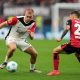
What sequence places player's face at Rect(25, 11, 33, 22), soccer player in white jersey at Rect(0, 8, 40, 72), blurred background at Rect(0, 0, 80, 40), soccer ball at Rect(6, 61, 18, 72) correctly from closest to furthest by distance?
soccer ball at Rect(6, 61, 18, 72)
player's face at Rect(25, 11, 33, 22)
soccer player in white jersey at Rect(0, 8, 40, 72)
blurred background at Rect(0, 0, 80, 40)

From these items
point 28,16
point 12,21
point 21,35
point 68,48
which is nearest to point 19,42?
point 21,35

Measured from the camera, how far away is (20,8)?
34.1m

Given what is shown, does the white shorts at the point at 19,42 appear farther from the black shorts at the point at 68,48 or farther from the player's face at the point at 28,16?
the black shorts at the point at 68,48

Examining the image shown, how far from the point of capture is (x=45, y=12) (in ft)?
113

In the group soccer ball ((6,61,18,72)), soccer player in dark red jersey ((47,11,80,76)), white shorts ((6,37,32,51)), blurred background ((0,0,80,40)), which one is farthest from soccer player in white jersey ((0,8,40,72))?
blurred background ((0,0,80,40))

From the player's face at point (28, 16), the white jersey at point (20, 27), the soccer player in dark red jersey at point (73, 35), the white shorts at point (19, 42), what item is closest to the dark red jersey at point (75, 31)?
the soccer player in dark red jersey at point (73, 35)

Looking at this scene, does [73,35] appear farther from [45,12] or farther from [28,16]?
[45,12]

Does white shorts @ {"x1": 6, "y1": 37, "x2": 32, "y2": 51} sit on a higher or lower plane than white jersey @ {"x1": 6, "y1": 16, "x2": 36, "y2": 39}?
lower

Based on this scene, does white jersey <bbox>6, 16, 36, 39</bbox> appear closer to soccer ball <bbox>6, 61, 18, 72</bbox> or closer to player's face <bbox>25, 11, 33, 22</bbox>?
player's face <bbox>25, 11, 33, 22</bbox>

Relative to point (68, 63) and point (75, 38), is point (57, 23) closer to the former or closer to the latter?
point (68, 63)

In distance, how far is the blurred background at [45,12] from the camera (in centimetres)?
3284

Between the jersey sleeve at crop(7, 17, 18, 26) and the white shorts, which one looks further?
the white shorts

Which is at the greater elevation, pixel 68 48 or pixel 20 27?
pixel 20 27

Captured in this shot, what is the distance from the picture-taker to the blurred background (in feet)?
108
